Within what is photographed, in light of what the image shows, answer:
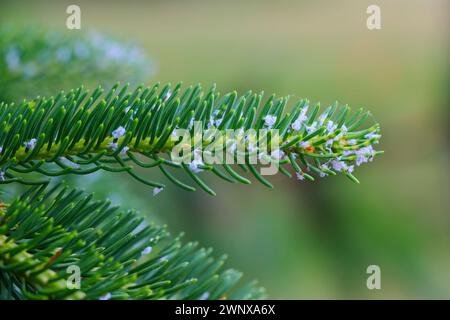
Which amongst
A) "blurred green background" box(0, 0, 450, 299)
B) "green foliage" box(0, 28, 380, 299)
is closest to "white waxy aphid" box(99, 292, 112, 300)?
"green foliage" box(0, 28, 380, 299)

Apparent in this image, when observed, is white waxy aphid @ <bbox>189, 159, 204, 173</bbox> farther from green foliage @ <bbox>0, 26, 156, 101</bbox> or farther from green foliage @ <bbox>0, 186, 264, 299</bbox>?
green foliage @ <bbox>0, 26, 156, 101</bbox>

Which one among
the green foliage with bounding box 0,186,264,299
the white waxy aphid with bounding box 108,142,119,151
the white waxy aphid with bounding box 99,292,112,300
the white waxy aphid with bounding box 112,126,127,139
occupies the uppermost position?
the white waxy aphid with bounding box 112,126,127,139

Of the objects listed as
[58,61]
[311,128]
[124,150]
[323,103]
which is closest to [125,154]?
[124,150]

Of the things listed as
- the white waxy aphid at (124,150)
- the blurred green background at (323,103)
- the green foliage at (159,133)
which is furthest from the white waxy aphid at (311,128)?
the blurred green background at (323,103)

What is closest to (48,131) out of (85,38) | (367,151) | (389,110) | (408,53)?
(367,151)

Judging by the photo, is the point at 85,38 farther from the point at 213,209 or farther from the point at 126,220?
the point at 213,209
